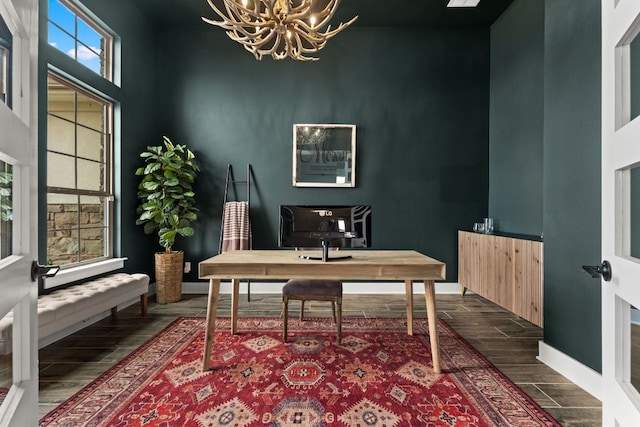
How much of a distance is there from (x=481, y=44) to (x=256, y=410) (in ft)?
15.4

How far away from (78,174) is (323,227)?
248 centimetres

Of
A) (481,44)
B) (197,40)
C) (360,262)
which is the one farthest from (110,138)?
(481,44)

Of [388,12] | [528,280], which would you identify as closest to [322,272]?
[528,280]

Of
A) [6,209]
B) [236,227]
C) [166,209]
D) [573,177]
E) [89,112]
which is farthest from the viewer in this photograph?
[236,227]

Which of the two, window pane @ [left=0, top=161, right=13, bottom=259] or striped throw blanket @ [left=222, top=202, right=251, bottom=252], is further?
striped throw blanket @ [left=222, top=202, right=251, bottom=252]

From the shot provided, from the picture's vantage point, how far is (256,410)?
160 cm

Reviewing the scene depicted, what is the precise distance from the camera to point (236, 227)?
12.3 ft

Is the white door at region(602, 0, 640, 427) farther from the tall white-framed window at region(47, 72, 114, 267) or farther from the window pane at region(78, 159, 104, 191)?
the window pane at region(78, 159, 104, 191)

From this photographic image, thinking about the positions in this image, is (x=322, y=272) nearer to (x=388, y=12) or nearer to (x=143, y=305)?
(x=143, y=305)

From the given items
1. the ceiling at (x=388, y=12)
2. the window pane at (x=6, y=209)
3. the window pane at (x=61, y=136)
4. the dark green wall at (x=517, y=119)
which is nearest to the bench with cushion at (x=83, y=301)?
the window pane at (x=61, y=136)

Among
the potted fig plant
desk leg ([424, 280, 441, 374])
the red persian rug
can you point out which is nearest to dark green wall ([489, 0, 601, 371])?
the red persian rug

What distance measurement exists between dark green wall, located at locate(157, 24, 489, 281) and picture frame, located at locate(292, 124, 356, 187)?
11 cm

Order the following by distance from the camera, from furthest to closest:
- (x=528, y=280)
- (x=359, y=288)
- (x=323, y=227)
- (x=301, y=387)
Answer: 1. (x=359, y=288)
2. (x=528, y=280)
3. (x=323, y=227)
4. (x=301, y=387)

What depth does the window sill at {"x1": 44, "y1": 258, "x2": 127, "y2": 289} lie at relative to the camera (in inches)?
97.1
